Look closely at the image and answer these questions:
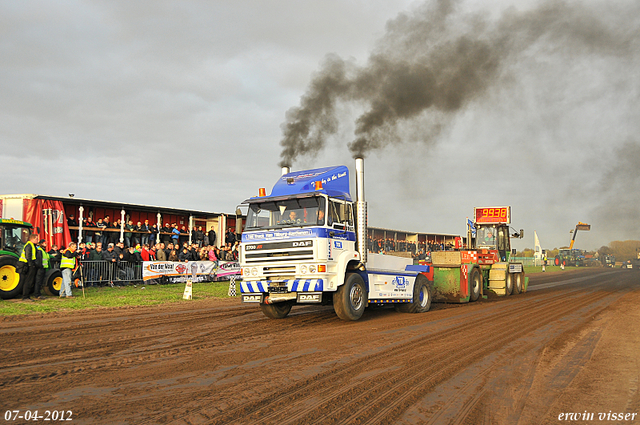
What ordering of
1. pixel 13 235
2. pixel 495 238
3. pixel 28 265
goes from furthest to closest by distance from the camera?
pixel 495 238
pixel 13 235
pixel 28 265

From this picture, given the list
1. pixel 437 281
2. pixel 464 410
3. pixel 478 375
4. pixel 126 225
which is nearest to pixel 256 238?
pixel 478 375

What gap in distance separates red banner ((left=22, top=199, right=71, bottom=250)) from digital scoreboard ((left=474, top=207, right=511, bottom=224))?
17960 millimetres

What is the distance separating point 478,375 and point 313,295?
447cm

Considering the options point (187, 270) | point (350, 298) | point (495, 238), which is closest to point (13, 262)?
point (187, 270)

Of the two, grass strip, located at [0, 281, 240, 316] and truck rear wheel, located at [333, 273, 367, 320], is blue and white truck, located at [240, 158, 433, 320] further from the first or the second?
grass strip, located at [0, 281, 240, 316]

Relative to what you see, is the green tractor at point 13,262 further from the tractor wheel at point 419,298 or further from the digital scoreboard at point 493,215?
the digital scoreboard at point 493,215

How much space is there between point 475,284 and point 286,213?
29.8 feet

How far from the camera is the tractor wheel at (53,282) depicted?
14391 millimetres

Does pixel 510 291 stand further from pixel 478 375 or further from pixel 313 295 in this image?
pixel 478 375

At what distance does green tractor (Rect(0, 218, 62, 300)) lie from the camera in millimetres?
13312

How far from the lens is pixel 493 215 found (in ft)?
69.5

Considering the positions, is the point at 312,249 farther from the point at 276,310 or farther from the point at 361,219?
the point at 276,310

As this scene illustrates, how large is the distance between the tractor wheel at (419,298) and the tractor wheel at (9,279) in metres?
11.1

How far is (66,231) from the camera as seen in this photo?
62.5 ft
